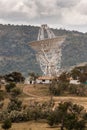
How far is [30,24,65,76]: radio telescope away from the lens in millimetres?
125750

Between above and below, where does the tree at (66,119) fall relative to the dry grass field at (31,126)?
above

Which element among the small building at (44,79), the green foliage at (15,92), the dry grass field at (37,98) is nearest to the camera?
the dry grass field at (37,98)

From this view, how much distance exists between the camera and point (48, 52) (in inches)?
5098

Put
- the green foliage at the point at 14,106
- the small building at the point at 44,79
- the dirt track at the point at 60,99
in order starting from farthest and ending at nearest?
the small building at the point at 44,79 → the dirt track at the point at 60,99 → the green foliage at the point at 14,106

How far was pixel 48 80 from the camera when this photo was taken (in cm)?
13012

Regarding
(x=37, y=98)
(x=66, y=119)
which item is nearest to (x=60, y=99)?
(x=37, y=98)

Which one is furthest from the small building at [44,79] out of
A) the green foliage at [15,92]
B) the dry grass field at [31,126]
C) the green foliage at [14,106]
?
the dry grass field at [31,126]

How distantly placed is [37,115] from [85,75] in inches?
1817

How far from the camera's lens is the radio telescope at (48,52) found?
126 meters

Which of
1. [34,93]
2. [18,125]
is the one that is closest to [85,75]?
[34,93]

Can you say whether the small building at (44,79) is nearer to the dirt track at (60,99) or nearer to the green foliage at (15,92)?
the dirt track at (60,99)

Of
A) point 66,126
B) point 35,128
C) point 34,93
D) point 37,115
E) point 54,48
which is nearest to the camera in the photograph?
point 66,126

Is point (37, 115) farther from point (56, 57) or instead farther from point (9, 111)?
point (56, 57)

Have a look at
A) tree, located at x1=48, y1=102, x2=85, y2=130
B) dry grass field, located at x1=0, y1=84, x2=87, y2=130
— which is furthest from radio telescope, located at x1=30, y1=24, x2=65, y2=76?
tree, located at x1=48, y1=102, x2=85, y2=130
